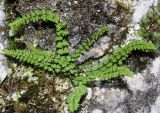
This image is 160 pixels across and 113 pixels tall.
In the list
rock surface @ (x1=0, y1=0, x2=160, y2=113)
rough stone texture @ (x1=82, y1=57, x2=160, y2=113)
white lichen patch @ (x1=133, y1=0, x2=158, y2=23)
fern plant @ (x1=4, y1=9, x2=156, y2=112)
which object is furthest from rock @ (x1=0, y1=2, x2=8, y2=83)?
white lichen patch @ (x1=133, y1=0, x2=158, y2=23)

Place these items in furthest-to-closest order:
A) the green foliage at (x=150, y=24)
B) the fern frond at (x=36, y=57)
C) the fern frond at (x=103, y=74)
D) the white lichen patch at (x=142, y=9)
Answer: the white lichen patch at (x=142, y=9) < the green foliage at (x=150, y=24) < the fern frond at (x=36, y=57) < the fern frond at (x=103, y=74)

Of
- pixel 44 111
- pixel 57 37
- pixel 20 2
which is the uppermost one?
pixel 20 2

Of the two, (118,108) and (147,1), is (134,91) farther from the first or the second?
(147,1)

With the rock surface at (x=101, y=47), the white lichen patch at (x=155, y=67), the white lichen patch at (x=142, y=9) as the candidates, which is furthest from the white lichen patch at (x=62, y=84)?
the white lichen patch at (x=142, y=9)

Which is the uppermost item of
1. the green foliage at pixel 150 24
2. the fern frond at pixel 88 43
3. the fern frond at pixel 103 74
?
the green foliage at pixel 150 24

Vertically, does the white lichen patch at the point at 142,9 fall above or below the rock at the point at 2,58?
above

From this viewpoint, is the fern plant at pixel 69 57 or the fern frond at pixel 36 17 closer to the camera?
the fern plant at pixel 69 57

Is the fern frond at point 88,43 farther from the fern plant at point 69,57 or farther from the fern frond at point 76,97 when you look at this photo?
the fern frond at point 76,97

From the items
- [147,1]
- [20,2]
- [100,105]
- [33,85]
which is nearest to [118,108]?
[100,105]
